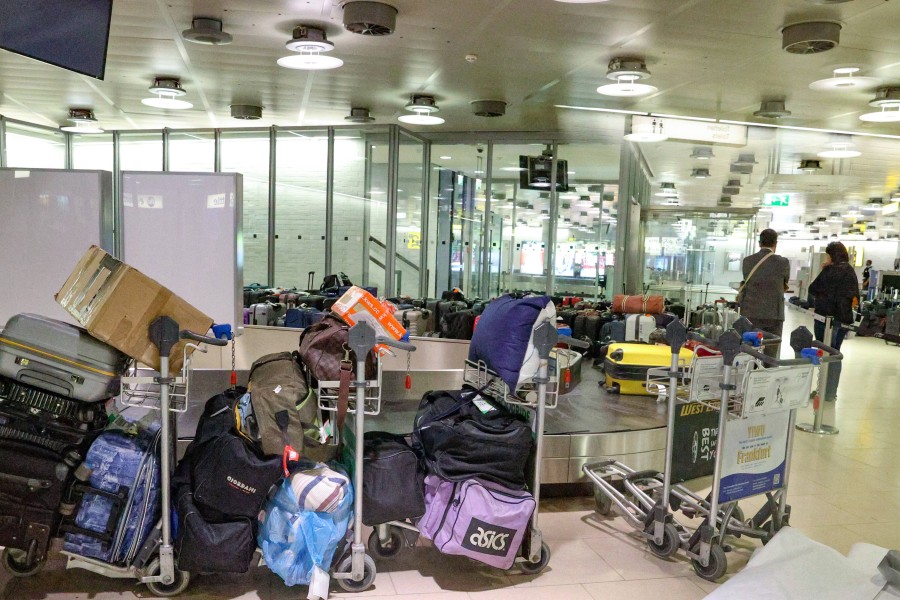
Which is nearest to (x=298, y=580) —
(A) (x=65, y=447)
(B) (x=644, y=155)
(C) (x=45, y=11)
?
(A) (x=65, y=447)

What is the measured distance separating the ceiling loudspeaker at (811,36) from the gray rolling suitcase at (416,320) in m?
4.82

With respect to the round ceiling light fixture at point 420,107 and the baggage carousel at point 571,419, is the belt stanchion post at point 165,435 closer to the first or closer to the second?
the baggage carousel at point 571,419

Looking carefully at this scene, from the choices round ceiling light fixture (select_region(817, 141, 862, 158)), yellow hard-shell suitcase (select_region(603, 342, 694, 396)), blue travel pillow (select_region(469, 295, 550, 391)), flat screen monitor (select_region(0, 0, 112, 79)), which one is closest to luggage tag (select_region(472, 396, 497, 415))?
blue travel pillow (select_region(469, 295, 550, 391))

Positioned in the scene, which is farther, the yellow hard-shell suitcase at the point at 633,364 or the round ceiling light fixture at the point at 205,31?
the round ceiling light fixture at the point at 205,31

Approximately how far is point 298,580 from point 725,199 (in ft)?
79.1

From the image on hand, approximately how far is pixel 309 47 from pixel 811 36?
14.2 feet

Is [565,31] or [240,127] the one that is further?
[240,127]

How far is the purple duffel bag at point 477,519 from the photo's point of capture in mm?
3271

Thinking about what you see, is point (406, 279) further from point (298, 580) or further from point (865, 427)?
point (298, 580)

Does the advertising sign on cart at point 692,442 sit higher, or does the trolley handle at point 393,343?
the trolley handle at point 393,343

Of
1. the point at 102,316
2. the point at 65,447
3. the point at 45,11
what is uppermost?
the point at 45,11

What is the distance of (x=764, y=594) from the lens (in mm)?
2543

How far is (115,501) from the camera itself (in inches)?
121

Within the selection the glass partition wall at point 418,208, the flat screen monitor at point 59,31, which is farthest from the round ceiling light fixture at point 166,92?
the flat screen monitor at point 59,31
